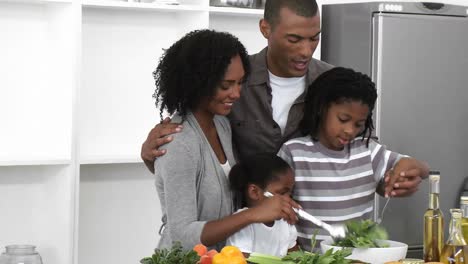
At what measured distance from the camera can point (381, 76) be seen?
391 centimetres

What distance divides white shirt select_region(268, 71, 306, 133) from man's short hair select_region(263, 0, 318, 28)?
16 centimetres

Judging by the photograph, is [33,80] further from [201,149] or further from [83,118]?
[201,149]

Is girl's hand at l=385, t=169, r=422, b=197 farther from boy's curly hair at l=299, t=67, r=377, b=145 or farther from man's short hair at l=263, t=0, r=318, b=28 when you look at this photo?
man's short hair at l=263, t=0, r=318, b=28

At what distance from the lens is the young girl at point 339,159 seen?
8.32 feet

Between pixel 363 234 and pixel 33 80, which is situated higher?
pixel 33 80

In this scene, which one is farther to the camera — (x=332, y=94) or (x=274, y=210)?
(x=332, y=94)

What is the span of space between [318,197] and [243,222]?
358mm

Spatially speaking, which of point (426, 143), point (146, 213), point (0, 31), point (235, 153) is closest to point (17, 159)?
point (0, 31)

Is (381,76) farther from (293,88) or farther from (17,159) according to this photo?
(17,159)

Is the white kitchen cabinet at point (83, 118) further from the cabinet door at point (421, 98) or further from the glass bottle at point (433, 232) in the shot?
the glass bottle at point (433, 232)

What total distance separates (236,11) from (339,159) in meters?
1.50

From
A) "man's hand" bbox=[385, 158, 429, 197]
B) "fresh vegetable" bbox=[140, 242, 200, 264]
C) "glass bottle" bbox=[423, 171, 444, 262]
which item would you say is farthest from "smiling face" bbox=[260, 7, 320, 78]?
Answer: "fresh vegetable" bbox=[140, 242, 200, 264]

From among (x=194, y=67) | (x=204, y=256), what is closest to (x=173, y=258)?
(x=204, y=256)

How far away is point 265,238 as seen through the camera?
7.87 feet
